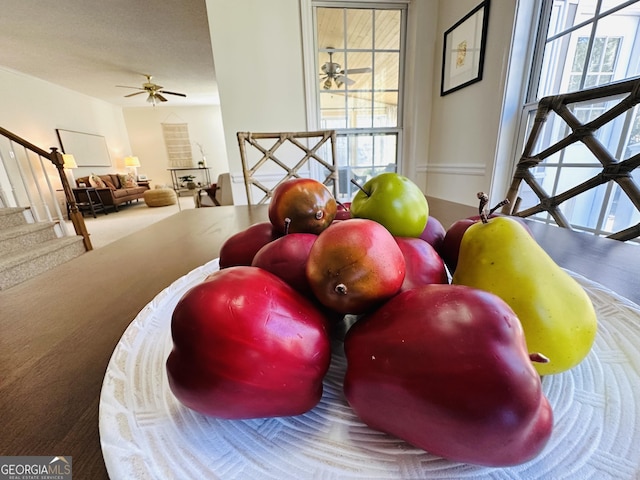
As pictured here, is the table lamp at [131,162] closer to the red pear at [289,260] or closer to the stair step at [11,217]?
the stair step at [11,217]

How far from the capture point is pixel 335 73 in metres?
2.19

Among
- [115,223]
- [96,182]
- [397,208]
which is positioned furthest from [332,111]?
[96,182]

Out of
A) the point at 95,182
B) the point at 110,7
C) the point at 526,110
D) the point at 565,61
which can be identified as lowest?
the point at 95,182

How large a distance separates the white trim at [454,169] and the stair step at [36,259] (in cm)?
308

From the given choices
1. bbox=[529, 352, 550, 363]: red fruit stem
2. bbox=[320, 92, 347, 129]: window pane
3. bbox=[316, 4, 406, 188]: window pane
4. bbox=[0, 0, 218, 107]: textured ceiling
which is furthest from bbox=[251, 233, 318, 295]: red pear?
bbox=[0, 0, 218, 107]: textured ceiling

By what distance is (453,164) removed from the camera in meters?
1.99

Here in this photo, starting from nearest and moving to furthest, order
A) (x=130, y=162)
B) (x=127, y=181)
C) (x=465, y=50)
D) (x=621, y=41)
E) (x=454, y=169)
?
(x=621, y=41)
(x=465, y=50)
(x=454, y=169)
(x=127, y=181)
(x=130, y=162)

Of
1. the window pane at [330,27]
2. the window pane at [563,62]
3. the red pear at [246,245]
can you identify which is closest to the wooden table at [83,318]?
the red pear at [246,245]

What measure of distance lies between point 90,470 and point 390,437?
19 centimetres

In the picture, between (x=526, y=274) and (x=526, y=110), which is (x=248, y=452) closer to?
(x=526, y=274)

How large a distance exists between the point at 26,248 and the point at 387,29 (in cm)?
336

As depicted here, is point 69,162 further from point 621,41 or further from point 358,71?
point 621,41

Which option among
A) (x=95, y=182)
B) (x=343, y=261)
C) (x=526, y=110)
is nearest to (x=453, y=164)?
(x=526, y=110)

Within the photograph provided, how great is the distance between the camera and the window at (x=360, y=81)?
2086 millimetres
